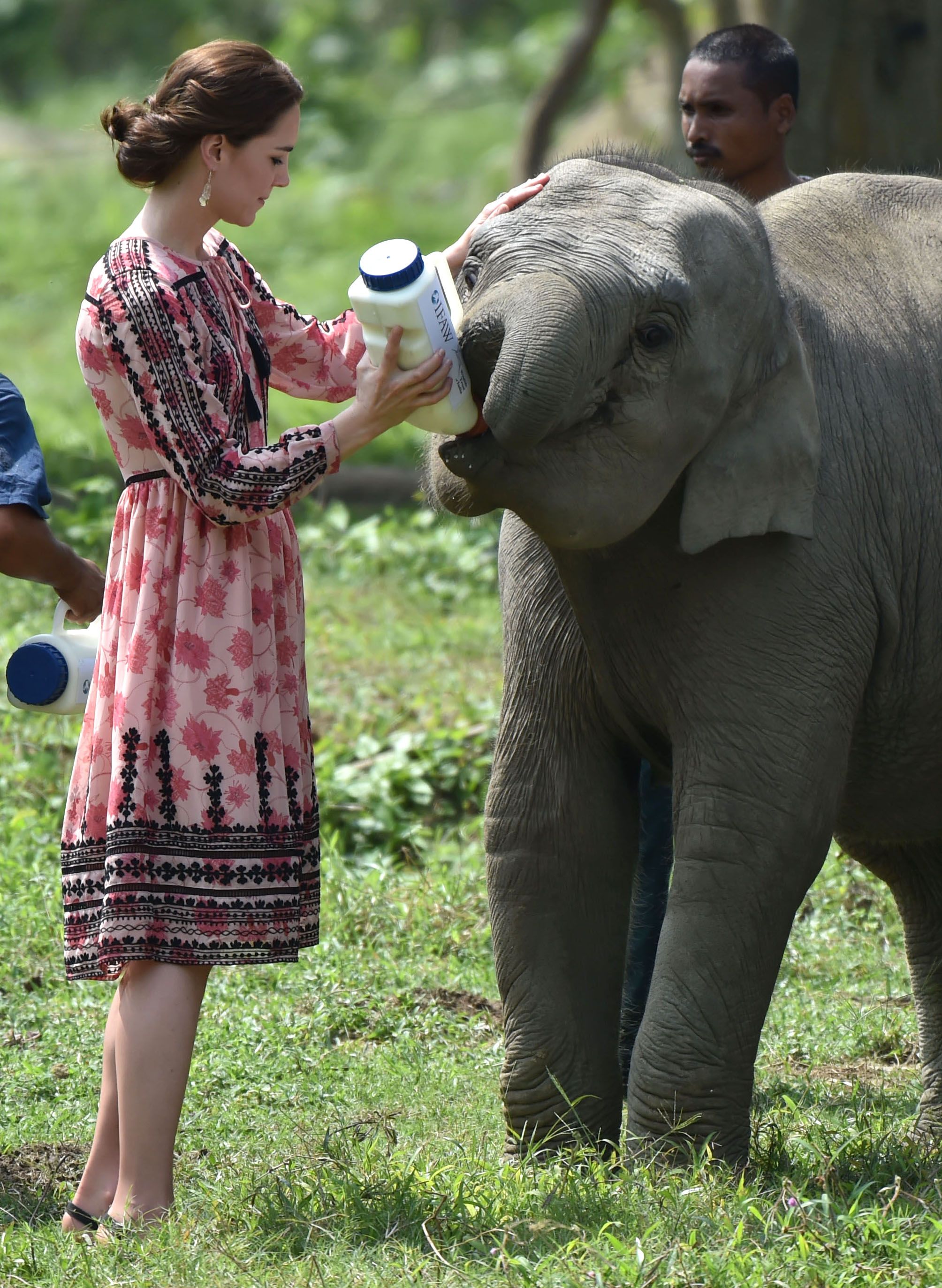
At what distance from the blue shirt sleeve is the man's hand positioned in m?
0.13

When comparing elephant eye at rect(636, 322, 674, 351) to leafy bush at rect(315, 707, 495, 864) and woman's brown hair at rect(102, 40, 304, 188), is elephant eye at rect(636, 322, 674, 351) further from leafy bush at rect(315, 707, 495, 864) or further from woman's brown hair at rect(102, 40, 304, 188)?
leafy bush at rect(315, 707, 495, 864)

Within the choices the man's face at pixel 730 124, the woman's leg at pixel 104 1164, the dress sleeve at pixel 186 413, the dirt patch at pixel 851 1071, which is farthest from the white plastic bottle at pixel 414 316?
the dirt patch at pixel 851 1071

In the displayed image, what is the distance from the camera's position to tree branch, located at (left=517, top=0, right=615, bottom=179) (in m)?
13.7

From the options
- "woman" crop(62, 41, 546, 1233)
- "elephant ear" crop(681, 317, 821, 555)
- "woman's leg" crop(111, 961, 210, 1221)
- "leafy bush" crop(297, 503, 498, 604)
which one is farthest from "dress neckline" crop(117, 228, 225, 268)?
"leafy bush" crop(297, 503, 498, 604)

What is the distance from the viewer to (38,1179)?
3.94 metres

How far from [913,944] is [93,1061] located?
2.00 meters

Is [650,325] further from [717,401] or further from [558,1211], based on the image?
[558,1211]

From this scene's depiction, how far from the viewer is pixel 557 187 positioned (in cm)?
328

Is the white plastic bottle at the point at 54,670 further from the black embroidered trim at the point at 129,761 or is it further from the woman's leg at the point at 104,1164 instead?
the woman's leg at the point at 104,1164

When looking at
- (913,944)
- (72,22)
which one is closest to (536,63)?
(72,22)

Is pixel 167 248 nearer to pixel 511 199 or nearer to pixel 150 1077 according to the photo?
pixel 511 199

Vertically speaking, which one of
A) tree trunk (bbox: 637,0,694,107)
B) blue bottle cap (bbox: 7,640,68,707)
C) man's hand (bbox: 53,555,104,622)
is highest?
tree trunk (bbox: 637,0,694,107)

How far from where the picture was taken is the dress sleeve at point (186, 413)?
3.28m

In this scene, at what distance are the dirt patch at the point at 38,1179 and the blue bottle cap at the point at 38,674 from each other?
0.99 metres
